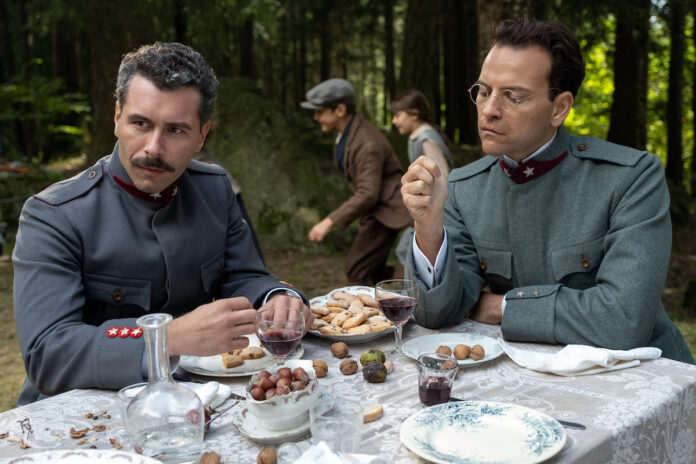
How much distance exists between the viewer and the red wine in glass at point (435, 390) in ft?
5.62

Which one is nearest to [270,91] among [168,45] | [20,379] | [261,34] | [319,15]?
[261,34]

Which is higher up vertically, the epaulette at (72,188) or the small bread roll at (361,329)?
the epaulette at (72,188)

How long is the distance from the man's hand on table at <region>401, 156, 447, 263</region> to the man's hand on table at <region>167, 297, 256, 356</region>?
2.31 ft

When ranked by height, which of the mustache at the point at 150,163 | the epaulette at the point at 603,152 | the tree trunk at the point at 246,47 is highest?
the tree trunk at the point at 246,47

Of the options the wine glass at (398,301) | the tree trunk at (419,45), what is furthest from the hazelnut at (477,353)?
the tree trunk at (419,45)

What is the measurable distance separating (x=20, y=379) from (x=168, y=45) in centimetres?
370

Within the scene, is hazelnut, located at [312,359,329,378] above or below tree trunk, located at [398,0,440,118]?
below

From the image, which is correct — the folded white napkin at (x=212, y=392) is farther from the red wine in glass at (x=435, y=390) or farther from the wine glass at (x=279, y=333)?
the red wine in glass at (x=435, y=390)

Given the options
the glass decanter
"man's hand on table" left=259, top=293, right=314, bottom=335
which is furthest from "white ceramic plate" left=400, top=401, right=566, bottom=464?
"man's hand on table" left=259, top=293, right=314, bottom=335

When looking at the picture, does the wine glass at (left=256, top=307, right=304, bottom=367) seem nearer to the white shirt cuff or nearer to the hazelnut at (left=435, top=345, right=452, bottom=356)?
the hazelnut at (left=435, top=345, right=452, bottom=356)

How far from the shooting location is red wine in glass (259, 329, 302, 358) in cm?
180

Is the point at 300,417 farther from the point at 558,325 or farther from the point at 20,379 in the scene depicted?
the point at 20,379

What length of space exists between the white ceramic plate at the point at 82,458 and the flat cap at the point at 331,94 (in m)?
4.73

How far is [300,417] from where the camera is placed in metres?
1.57
